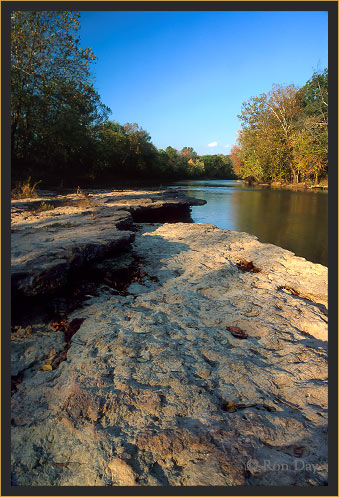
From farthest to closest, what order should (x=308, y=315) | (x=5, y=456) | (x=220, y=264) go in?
(x=220, y=264)
(x=308, y=315)
(x=5, y=456)

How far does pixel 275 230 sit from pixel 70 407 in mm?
7517

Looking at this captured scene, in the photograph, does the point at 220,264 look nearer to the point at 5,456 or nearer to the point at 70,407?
the point at 70,407

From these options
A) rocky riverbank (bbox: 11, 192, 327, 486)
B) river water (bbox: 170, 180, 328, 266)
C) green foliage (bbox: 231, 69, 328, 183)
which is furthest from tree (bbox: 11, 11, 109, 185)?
green foliage (bbox: 231, 69, 328, 183)

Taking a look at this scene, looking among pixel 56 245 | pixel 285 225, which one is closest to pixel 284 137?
pixel 285 225

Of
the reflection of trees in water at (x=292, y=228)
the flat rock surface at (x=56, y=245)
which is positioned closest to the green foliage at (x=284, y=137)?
the reflection of trees in water at (x=292, y=228)

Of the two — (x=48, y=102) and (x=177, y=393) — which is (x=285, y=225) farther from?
(x=48, y=102)

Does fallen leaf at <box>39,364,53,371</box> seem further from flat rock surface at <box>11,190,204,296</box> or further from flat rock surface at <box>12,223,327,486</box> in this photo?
flat rock surface at <box>11,190,204,296</box>

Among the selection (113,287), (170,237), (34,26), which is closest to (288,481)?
(113,287)

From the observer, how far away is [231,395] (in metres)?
1.49

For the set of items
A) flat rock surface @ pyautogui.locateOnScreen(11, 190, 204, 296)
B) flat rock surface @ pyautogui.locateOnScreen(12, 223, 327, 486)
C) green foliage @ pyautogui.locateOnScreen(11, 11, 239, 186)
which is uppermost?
green foliage @ pyautogui.locateOnScreen(11, 11, 239, 186)

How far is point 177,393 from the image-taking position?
4.86 feet

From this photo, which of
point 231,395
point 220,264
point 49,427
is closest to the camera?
point 49,427

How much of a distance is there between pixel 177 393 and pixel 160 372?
0.65 ft

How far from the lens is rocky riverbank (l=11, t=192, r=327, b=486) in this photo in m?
1.11
